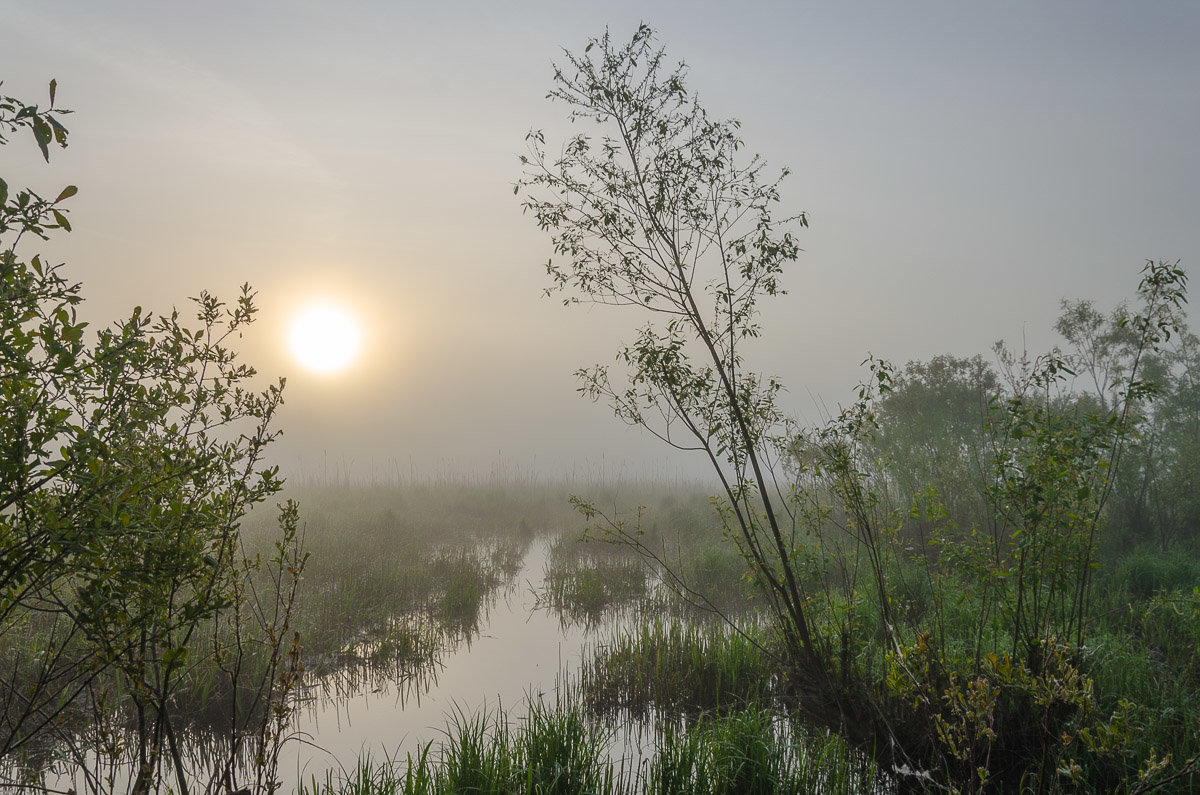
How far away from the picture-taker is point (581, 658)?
29.8ft

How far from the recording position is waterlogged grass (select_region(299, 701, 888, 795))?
473 centimetres

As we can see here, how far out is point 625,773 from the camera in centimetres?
567

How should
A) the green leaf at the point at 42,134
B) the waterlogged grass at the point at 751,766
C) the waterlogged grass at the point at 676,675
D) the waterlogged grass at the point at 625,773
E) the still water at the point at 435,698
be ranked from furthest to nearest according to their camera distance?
the waterlogged grass at the point at 676,675 → the still water at the point at 435,698 → the waterlogged grass at the point at 751,766 → the waterlogged grass at the point at 625,773 → the green leaf at the point at 42,134

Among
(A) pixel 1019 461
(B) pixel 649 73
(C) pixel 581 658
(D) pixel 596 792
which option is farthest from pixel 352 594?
(A) pixel 1019 461

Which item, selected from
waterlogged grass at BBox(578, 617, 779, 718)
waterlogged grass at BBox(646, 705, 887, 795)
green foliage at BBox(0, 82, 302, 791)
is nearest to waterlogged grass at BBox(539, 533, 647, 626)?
waterlogged grass at BBox(578, 617, 779, 718)

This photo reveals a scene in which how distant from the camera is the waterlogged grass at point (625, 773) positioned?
4.73 m

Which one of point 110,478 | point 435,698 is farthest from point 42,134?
point 435,698

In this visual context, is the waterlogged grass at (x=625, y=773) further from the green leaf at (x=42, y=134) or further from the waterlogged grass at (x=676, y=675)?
the green leaf at (x=42, y=134)

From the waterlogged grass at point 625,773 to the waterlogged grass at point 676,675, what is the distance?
5.87 feet

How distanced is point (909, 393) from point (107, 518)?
18.9 metres

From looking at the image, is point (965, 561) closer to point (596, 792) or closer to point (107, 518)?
point (596, 792)

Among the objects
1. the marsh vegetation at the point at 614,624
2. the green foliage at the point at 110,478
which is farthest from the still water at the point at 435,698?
the green foliage at the point at 110,478

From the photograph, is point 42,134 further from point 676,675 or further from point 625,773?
point 676,675

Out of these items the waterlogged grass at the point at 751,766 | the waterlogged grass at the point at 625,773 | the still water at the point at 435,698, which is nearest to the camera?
the waterlogged grass at the point at 625,773
